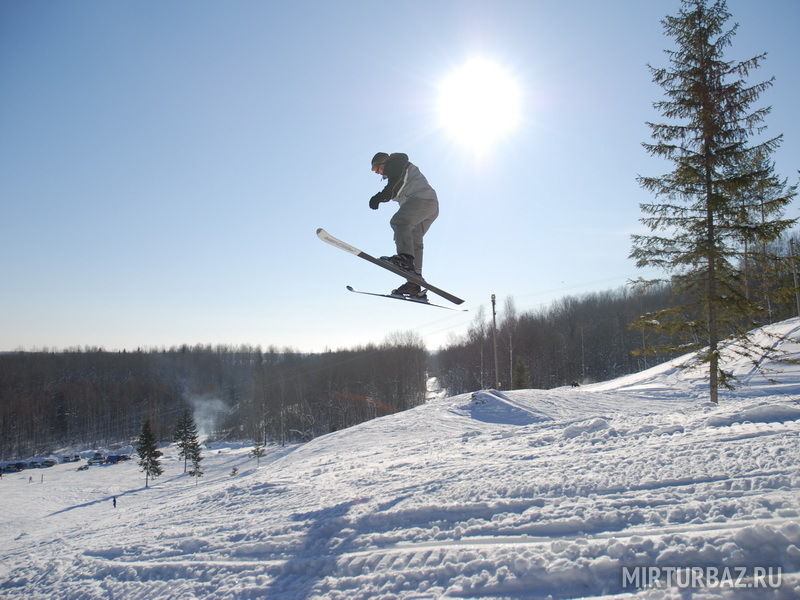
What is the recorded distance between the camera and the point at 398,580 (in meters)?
2.71

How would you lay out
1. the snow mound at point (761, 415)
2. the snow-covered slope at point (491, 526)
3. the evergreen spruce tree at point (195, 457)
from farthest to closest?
the evergreen spruce tree at point (195, 457) → the snow mound at point (761, 415) → the snow-covered slope at point (491, 526)

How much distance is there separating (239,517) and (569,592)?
3692mm

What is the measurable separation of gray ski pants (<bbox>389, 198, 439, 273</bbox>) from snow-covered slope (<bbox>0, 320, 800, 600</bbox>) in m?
3.21

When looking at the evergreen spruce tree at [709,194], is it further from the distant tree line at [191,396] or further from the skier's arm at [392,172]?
the distant tree line at [191,396]

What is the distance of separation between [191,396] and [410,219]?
90027mm

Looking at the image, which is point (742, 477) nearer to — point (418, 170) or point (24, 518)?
point (418, 170)

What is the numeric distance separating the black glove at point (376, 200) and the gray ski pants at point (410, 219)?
0.41m

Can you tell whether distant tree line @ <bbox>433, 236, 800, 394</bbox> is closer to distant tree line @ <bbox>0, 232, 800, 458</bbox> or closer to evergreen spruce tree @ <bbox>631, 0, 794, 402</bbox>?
distant tree line @ <bbox>0, 232, 800, 458</bbox>

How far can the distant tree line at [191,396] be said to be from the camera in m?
55.1

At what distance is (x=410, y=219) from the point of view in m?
6.39

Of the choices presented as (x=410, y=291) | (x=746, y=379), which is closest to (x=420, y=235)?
(x=410, y=291)

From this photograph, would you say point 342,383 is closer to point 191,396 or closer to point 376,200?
Answer: point 191,396

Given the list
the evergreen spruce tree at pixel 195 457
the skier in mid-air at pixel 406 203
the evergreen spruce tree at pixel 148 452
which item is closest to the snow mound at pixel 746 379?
the skier in mid-air at pixel 406 203

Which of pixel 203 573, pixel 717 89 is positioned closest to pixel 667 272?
pixel 717 89
